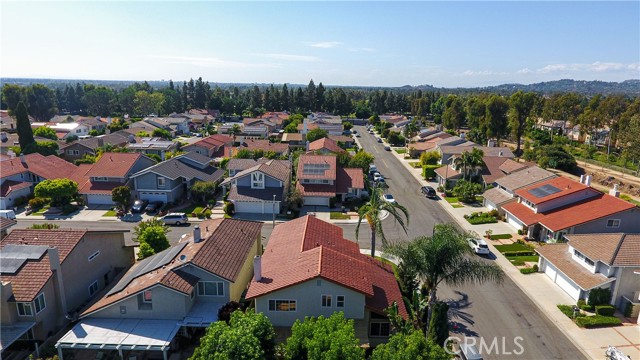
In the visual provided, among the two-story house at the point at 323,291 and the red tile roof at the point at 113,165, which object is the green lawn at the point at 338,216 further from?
the red tile roof at the point at 113,165

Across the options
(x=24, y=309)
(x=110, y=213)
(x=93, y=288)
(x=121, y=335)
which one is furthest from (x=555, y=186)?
(x=110, y=213)

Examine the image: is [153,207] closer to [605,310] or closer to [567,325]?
[567,325]

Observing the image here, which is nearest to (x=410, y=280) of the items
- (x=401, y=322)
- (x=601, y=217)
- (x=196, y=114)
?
(x=401, y=322)

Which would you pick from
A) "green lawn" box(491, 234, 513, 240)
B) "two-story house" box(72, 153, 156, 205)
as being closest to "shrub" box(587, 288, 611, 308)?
"green lawn" box(491, 234, 513, 240)

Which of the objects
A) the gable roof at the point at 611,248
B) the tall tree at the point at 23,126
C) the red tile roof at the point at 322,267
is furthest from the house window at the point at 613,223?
the tall tree at the point at 23,126

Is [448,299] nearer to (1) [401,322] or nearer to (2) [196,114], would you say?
(1) [401,322]

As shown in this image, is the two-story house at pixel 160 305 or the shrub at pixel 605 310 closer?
the two-story house at pixel 160 305
